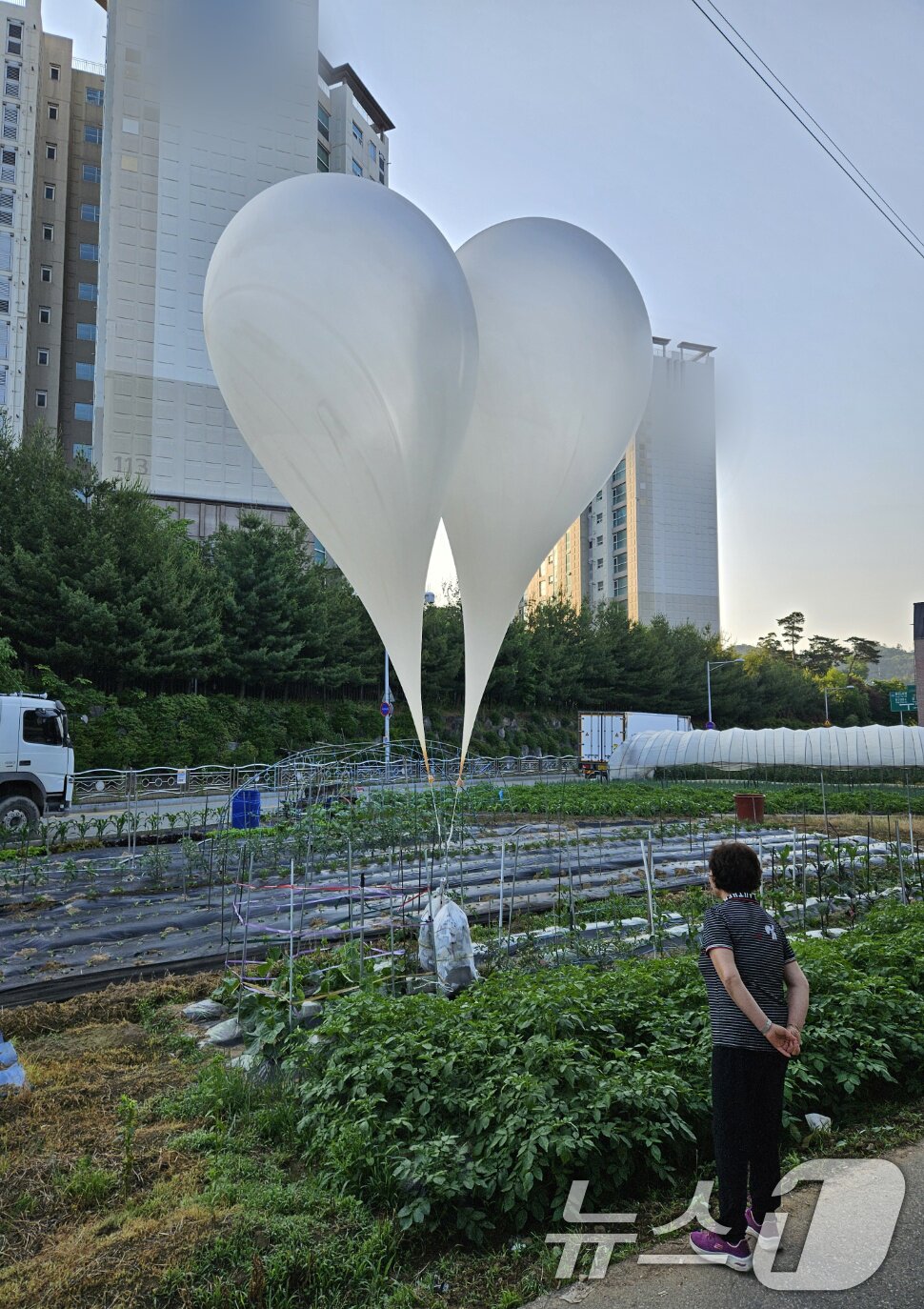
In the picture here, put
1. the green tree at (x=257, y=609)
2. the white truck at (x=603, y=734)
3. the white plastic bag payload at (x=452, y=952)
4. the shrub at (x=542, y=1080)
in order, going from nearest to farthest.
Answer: the shrub at (x=542, y=1080), the white plastic bag payload at (x=452, y=952), the green tree at (x=257, y=609), the white truck at (x=603, y=734)

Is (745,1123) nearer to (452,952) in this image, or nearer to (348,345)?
(452,952)

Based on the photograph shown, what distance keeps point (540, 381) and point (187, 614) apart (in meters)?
30.0

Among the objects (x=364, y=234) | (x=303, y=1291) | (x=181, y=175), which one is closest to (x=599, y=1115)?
(x=303, y=1291)

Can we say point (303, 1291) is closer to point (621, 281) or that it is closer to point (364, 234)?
point (364, 234)

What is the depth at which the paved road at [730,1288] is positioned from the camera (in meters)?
3.01

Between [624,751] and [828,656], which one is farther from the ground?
[828,656]

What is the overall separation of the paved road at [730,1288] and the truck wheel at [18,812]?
15.8 metres

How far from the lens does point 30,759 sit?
17.4m

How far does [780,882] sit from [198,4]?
1404 inches

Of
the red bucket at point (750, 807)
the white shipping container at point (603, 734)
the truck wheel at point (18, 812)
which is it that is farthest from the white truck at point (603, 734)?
the truck wheel at point (18, 812)

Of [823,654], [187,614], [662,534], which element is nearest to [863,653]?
[823,654]

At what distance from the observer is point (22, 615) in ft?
99.0

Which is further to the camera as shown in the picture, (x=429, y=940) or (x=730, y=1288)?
(x=429, y=940)

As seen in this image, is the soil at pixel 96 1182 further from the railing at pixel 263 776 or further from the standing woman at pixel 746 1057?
the railing at pixel 263 776
